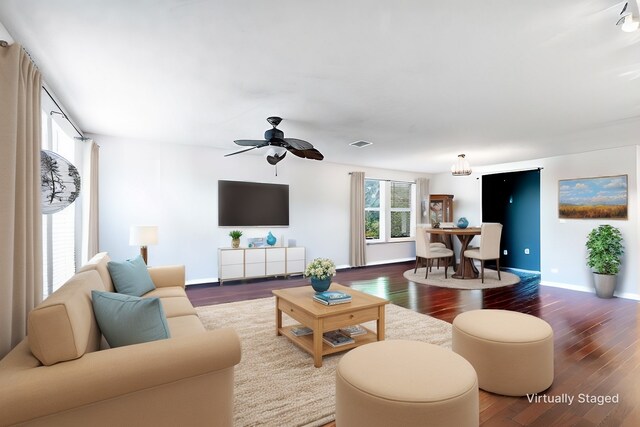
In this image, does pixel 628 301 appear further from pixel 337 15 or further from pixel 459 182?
pixel 337 15

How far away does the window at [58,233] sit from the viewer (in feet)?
10.3

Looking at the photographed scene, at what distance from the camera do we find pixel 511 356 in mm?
2119

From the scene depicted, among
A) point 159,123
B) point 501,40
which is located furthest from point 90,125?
point 501,40

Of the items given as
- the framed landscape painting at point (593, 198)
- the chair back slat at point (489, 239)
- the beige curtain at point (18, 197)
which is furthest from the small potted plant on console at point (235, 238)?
the framed landscape painting at point (593, 198)

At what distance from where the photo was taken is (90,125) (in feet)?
14.2

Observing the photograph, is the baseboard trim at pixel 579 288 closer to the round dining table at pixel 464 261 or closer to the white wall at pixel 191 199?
the round dining table at pixel 464 261

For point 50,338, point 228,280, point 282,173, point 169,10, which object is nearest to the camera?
point 50,338

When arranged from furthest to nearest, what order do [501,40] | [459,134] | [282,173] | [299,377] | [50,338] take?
[282,173], [459,134], [299,377], [501,40], [50,338]

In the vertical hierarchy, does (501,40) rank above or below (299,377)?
above

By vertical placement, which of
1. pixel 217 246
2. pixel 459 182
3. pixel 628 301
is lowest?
pixel 628 301

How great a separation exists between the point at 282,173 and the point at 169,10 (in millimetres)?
4776

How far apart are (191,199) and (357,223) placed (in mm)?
3743

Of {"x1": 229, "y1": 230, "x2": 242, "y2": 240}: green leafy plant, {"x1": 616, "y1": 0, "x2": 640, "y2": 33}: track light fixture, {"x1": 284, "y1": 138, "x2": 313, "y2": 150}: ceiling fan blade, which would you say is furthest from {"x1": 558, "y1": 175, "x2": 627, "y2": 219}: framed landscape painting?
{"x1": 229, "y1": 230, "x2": 242, "y2": 240}: green leafy plant

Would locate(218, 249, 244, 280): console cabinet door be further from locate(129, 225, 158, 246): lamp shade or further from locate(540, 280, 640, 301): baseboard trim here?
locate(540, 280, 640, 301): baseboard trim
